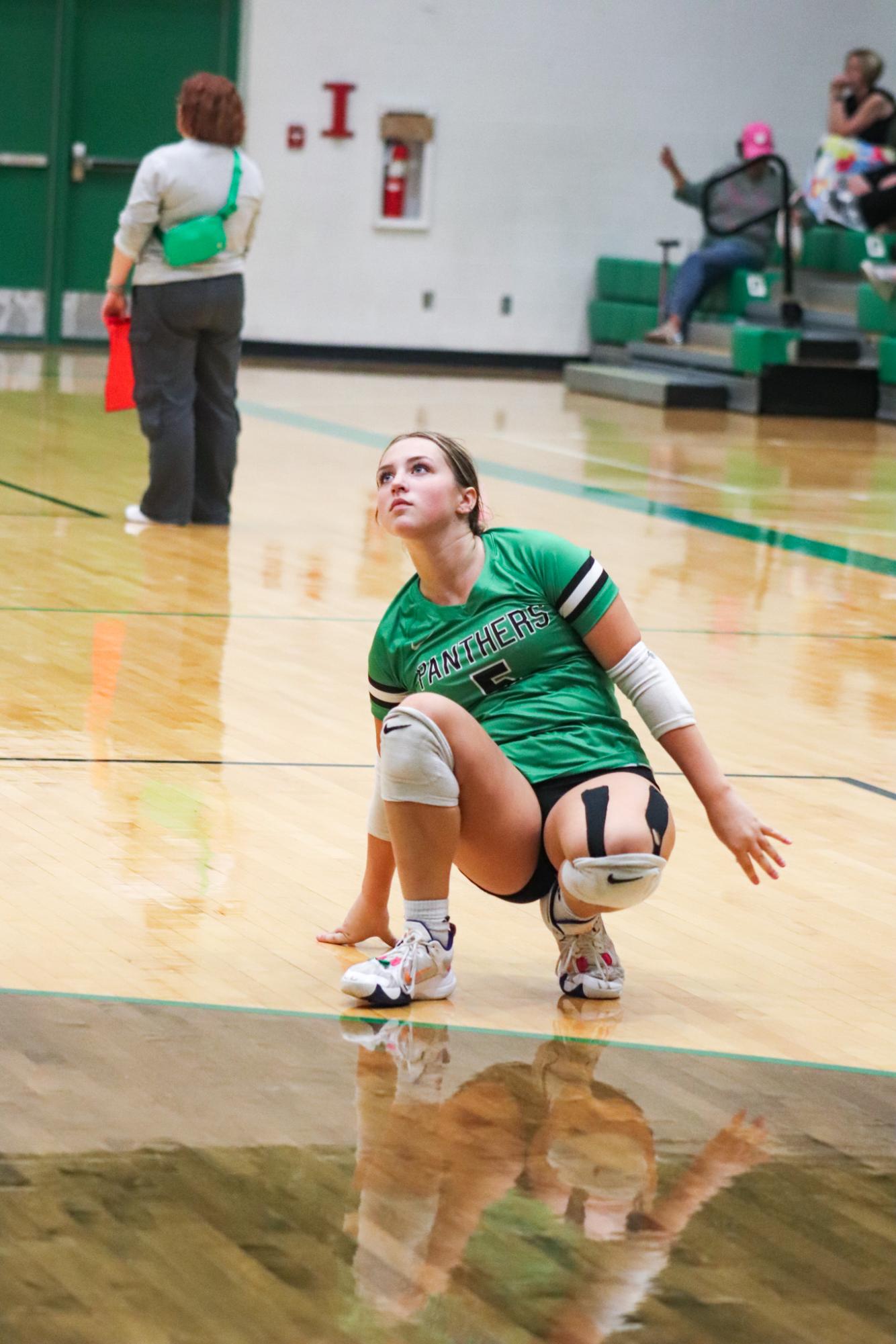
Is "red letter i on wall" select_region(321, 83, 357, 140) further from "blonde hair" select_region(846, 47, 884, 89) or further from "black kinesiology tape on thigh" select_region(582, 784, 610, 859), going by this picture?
"black kinesiology tape on thigh" select_region(582, 784, 610, 859)

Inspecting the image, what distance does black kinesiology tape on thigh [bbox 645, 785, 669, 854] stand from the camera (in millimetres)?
2941

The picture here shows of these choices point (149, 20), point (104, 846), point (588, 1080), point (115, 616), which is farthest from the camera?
point (149, 20)

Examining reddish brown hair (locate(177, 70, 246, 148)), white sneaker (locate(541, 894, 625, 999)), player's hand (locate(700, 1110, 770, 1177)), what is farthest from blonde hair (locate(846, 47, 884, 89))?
player's hand (locate(700, 1110, 770, 1177))

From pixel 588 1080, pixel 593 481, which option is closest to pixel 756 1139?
pixel 588 1080

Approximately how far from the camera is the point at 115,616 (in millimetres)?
5941

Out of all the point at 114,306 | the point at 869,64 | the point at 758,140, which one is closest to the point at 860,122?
the point at 869,64

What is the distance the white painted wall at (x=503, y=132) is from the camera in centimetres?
1648

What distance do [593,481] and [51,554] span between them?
3.40 m

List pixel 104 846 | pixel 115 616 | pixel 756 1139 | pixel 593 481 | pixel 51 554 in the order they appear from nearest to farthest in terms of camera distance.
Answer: pixel 756 1139 < pixel 104 846 < pixel 115 616 < pixel 51 554 < pixel 593 481

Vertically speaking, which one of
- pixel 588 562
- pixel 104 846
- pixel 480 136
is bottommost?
pixel 104 846

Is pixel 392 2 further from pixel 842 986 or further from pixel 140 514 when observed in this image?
pixel 842 986

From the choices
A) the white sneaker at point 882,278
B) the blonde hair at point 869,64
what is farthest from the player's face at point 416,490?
the blonde hair at point 869,64

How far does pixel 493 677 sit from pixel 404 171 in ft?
46.8

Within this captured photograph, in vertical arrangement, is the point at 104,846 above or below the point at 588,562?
below
